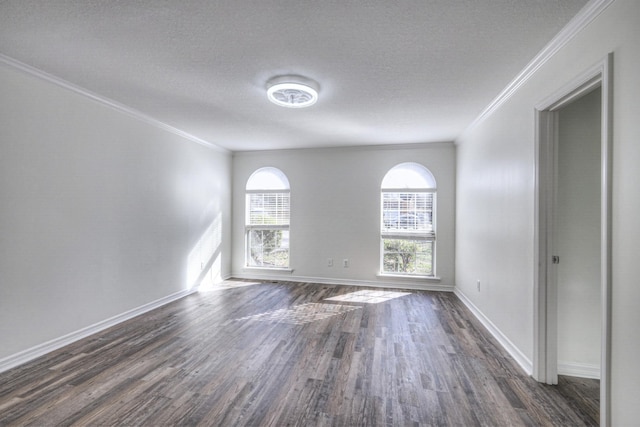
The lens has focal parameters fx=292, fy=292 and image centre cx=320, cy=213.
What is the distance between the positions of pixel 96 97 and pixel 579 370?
504 cm

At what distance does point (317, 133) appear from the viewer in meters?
4.41

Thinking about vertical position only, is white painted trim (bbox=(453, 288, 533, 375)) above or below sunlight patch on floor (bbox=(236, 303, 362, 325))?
above

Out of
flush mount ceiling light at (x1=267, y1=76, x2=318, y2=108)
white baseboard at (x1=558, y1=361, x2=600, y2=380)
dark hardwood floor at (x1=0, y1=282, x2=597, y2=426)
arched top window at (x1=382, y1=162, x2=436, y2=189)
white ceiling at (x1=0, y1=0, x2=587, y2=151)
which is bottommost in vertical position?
dark hardwood floor at (x1=0, y1=282, x2=597, y2=426)

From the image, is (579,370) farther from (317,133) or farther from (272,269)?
(272,269)

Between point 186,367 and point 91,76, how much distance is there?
105 inches

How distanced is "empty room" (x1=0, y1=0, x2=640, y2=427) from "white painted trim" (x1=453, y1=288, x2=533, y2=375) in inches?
1.3

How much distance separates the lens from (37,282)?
2518mm

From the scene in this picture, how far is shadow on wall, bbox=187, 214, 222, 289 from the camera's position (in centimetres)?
462

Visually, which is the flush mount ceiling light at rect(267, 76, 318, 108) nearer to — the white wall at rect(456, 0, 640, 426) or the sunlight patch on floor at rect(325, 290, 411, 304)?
the white wall at rect(456, 0, 640, 426)

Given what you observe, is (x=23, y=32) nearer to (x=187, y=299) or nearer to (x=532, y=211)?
(x=187, y=299)

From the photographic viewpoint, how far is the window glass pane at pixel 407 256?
16.5ft

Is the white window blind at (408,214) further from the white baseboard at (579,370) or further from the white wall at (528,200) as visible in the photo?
the white baseboard at (579,370)

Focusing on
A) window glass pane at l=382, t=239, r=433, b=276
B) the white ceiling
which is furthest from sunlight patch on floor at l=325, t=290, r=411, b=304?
the white ceiling

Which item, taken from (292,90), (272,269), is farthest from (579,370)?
(272,269)
